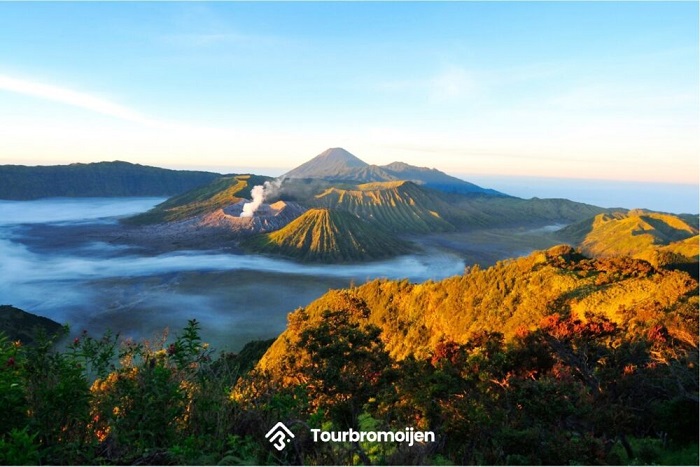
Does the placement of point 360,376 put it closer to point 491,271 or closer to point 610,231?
point 491,271

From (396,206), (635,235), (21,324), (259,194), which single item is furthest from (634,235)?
(259,194)

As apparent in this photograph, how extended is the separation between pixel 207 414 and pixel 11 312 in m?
44.5

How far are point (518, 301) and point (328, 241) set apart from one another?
68.9m

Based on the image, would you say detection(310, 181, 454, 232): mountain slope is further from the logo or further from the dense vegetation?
the logo

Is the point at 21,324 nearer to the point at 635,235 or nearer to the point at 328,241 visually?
the point at 328,241

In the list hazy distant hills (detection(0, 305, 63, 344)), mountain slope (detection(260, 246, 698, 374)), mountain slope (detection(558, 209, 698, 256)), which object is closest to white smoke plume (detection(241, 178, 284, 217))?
hazy distant hills (detection(0, 305, 63, 344))

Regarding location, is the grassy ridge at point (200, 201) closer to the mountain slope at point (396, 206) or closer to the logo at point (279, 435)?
the mountain slope at point (396, 206)

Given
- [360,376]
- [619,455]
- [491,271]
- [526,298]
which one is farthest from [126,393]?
[491,271]

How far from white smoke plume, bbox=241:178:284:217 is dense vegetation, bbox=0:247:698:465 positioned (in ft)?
326

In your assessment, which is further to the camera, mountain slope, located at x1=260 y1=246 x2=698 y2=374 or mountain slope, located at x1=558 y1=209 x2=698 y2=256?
mountain slope, located at x1=558 y1=209 x2=698 y2=256

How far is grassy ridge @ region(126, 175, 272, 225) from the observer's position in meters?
121

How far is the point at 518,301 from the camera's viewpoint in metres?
20.8

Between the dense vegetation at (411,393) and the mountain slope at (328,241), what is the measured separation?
215 feet

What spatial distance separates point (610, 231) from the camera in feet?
319
